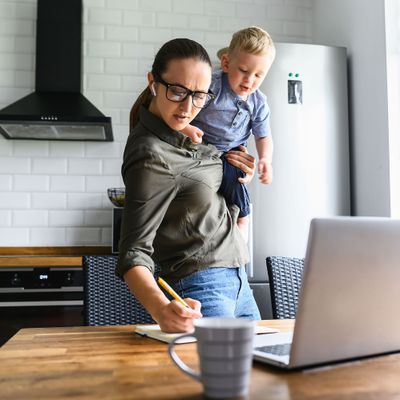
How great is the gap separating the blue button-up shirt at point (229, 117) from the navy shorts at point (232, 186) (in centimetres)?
18

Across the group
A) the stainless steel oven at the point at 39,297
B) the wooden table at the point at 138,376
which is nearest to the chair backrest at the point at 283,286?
the wooden table at the point at 138,376

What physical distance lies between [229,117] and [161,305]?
796 millimetres

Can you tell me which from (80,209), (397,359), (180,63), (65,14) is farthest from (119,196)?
(397,359)

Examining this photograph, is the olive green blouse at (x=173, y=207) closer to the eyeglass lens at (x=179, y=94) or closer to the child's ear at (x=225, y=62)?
the eyeglass lens at (x=179, y=94)

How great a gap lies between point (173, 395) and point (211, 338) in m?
0.09

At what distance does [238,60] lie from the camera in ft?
5.39

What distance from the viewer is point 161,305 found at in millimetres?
1022

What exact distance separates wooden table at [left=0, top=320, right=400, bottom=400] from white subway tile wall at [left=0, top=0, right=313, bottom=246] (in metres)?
2.37

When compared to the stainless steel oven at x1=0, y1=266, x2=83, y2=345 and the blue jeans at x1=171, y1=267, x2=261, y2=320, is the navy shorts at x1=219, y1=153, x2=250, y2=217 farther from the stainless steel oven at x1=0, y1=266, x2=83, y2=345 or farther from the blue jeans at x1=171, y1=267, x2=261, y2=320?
the stainless steel oven at x1=0, y1=266, x2=83, y2=345

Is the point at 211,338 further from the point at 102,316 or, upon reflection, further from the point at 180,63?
the point at 102,316

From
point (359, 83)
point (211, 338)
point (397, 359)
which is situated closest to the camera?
point (211, 338)

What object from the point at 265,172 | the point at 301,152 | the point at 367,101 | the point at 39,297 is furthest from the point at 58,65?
the point at 265,172

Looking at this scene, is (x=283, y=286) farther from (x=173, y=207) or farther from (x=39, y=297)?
(x=39, y=297)

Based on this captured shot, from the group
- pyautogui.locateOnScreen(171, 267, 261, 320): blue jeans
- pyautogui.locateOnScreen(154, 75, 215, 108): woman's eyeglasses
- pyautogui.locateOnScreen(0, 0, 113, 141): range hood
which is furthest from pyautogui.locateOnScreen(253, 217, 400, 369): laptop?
pyautogui.locateOnScreen(0, 0, 113, 141): range hood
